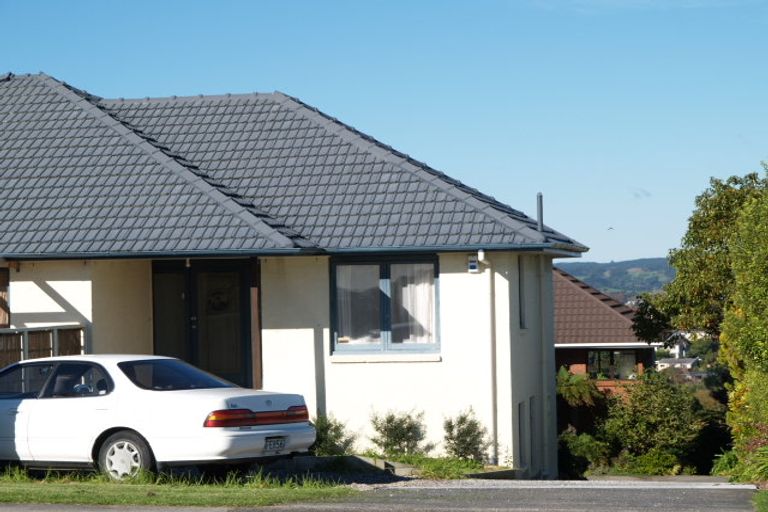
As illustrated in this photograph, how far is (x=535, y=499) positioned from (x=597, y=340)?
27.8 m

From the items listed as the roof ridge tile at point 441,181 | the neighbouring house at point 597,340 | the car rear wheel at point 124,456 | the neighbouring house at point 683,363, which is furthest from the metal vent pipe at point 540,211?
the neighbouring house at point 683,363

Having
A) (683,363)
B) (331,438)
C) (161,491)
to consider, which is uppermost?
(161,491)

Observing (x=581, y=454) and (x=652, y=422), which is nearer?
(x=652, y=422)

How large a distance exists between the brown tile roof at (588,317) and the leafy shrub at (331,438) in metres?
20.5

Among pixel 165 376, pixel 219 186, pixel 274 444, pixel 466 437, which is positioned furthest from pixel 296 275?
pixel 274 444

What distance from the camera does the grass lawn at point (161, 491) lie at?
12.2m

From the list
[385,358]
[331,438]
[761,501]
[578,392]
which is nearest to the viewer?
[761,501]

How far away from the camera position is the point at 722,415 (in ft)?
111

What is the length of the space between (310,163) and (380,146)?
3.95 ft

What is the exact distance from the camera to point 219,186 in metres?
21.2

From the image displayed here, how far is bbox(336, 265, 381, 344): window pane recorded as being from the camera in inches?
792

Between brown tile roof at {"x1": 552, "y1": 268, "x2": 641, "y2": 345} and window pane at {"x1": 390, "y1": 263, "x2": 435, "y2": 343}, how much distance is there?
2004cm

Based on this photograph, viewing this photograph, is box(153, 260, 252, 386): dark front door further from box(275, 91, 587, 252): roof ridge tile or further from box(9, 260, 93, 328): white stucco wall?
box(275, 91, 587, 252): roof ridge tile

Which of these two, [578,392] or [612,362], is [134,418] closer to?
[578,392]
